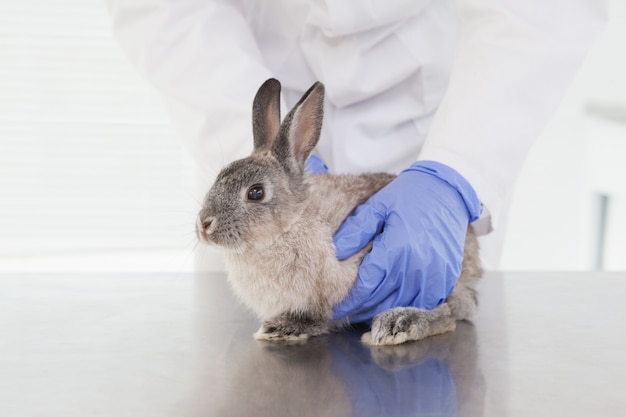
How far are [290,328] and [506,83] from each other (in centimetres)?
78

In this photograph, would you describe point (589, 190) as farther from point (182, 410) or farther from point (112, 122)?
point (182, 410)

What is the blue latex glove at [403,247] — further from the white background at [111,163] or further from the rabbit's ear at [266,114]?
the white background at [111,163]

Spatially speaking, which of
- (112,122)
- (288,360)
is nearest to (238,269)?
(288,360)

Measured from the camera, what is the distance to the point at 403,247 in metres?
1.61

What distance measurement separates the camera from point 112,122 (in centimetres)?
423

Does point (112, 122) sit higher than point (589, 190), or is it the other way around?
point (112, 122)

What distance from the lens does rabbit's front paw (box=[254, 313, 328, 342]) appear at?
1.54m

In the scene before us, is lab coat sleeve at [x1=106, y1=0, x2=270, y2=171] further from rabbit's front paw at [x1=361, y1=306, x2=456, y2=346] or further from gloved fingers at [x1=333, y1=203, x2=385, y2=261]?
rabbit's front paw at [x1=361, y1=306, x2=456, y2=346]

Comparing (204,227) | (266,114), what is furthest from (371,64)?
(204,227)

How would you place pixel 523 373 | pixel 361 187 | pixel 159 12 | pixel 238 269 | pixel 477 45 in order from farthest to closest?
pixel 159 12 → pixel 477 45 → pixel 361 187 → pixel 238 269 → pixel 523 373

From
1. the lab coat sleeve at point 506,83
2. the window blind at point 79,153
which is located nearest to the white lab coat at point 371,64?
the lab coat sleeve at point 506,83

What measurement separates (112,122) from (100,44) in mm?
388

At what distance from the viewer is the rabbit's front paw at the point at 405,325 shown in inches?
59.9

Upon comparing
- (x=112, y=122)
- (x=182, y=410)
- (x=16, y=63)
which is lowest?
(x=182, y=410)
